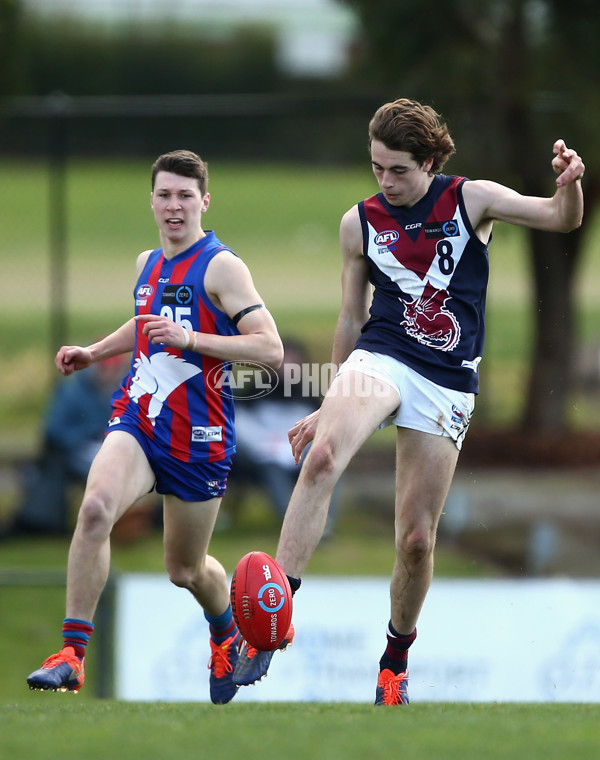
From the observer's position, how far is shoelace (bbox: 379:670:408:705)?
558 cm

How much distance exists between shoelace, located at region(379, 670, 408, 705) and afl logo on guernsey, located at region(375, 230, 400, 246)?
6.51 feet

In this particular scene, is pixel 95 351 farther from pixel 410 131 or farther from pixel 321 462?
pixel 410 131

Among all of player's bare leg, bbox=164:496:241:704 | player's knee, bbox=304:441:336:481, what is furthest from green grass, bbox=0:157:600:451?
player's knee, bbox=304:441:336:481

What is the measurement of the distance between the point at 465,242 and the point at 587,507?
6.96m

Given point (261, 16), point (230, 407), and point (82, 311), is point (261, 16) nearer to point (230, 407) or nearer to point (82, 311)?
point (82, 311)

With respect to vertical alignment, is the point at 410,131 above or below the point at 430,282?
above

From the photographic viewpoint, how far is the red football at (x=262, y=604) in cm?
469

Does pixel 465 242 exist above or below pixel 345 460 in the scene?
above

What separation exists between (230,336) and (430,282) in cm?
91

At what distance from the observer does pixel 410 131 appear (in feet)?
16.6

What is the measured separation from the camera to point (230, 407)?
5.74 m

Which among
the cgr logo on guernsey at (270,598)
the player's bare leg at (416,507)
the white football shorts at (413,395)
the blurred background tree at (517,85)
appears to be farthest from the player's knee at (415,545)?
the blurred background tree at (517,85)

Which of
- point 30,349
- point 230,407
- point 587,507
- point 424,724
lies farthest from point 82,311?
point 424,724

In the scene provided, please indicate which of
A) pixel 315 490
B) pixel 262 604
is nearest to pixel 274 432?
pixel 315 490
